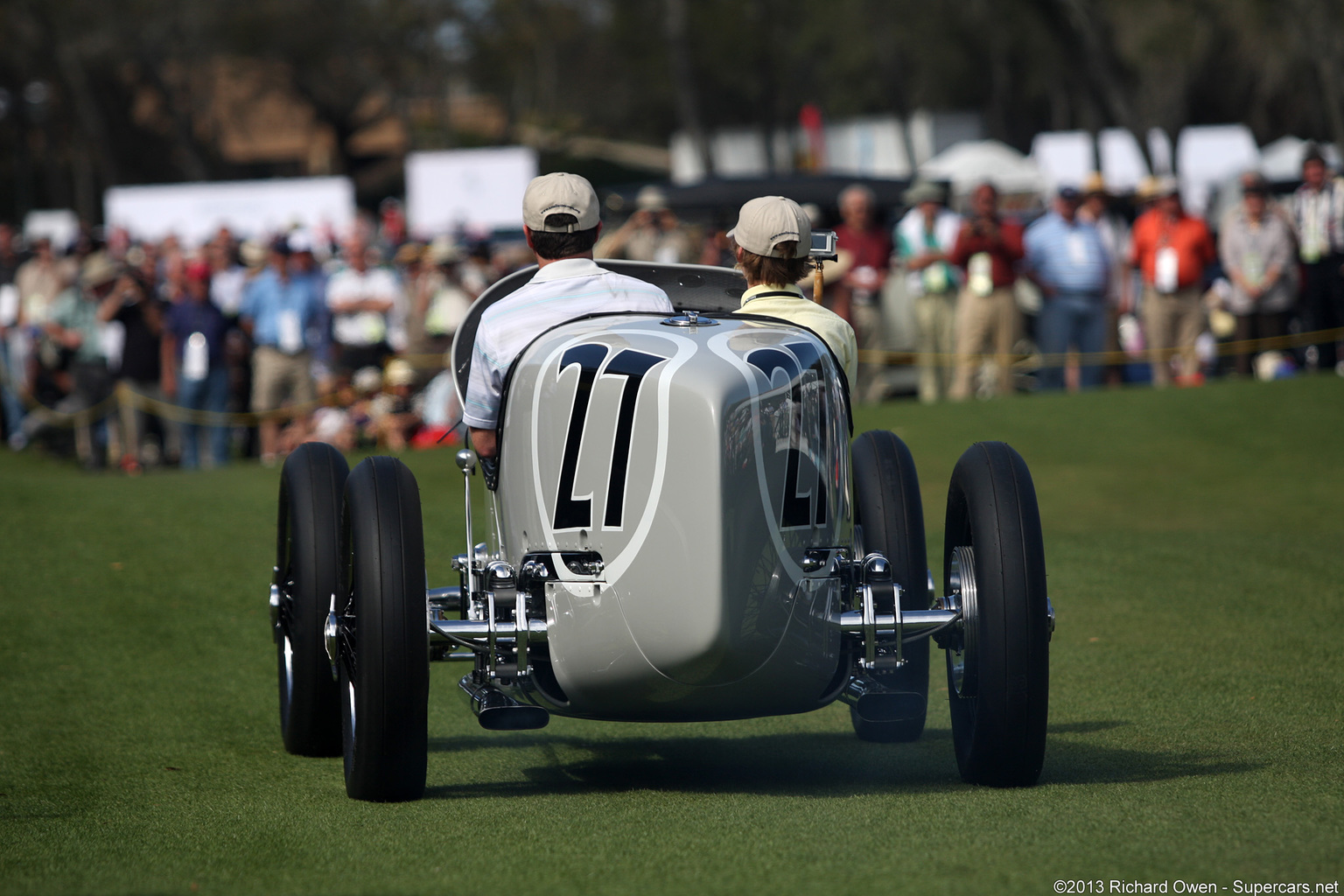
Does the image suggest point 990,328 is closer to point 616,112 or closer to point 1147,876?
point 1147,876

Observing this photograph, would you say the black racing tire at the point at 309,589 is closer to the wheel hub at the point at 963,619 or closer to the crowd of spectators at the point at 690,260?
the wheel hub at the point at 963,619

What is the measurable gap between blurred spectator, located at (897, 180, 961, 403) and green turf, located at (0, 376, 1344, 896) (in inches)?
208

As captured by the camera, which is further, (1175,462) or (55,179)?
(55,179)

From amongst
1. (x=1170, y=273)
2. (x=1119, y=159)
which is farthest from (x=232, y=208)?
(x=1170, y=273)

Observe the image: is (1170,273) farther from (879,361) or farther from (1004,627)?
(1004,627)

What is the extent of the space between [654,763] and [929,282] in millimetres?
11331

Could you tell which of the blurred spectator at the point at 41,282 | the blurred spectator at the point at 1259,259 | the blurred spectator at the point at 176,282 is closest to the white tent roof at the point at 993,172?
the blurred spectator at the point at 1259,259

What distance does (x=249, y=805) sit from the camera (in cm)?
527

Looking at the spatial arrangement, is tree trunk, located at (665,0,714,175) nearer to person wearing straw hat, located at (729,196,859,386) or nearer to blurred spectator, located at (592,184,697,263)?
blurred spectator, located at (592,184,697,263)

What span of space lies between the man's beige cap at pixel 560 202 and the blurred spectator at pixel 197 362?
1188 cm

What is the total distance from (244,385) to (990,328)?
8322mm

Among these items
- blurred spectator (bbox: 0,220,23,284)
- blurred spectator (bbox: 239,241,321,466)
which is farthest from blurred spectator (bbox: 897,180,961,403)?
blurred spectator (bbox: 0,220,23,284)

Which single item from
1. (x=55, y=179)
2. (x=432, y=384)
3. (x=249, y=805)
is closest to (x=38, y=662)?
(x=249, y=805)

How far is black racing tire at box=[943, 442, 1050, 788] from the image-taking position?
485cm
